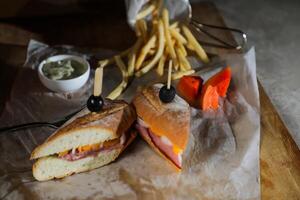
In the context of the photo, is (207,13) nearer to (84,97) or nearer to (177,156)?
(84,97)

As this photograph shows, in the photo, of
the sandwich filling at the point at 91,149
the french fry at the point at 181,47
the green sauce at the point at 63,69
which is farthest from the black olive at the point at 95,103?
the french fry at the point at 181,47

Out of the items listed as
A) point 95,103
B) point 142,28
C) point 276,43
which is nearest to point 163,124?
point 95,103

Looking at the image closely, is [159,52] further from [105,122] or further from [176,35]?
[105,122]

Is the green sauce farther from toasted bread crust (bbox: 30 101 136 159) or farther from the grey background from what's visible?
the grey background

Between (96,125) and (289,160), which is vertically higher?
(96,125)

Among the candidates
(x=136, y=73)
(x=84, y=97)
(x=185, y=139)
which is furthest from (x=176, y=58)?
(x=185, y=139)

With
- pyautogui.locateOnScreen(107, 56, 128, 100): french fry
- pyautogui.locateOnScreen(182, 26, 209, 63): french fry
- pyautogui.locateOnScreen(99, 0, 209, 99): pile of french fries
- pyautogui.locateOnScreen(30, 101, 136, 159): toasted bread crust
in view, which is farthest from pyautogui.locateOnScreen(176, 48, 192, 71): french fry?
pyautogui.locateOnScreen(30, 101, 136, 159): toasted bread crust
